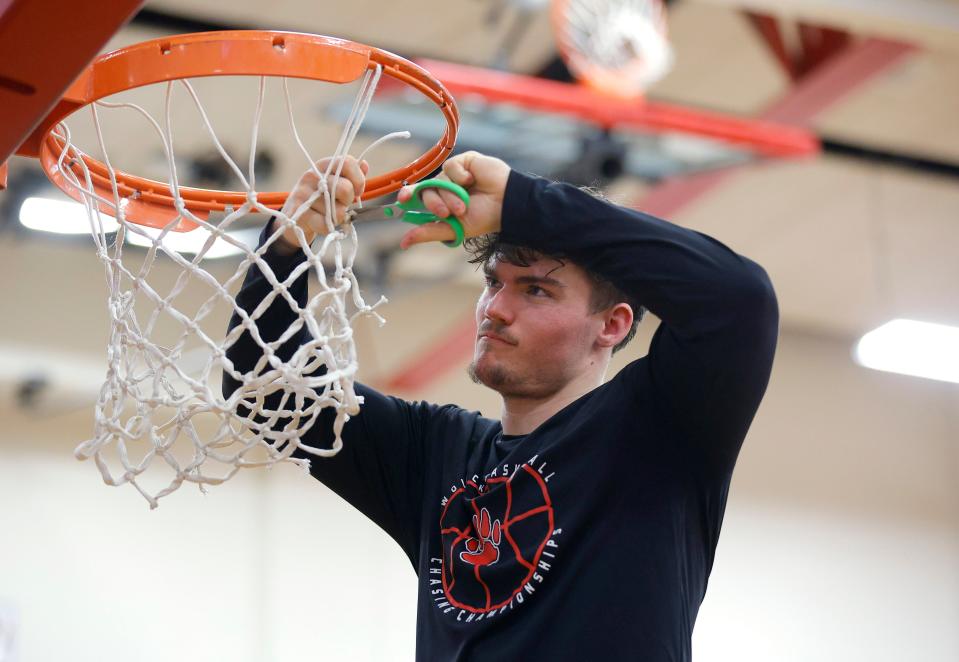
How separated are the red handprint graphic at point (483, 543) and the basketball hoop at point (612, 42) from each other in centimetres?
316

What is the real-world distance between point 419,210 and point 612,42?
332 cm

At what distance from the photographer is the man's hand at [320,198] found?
1954mm

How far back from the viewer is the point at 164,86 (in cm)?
197

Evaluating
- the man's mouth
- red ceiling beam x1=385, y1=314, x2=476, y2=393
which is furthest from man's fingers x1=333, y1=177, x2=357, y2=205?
red ceiling beam x1=385, y1=314, x2=476, y2=393

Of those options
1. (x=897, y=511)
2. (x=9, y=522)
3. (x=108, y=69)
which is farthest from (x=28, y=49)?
(x=897, y=511)

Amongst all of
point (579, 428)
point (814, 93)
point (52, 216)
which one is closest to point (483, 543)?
point (579, 428)

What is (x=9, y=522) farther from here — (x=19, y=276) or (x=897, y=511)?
(x=897, y=511)

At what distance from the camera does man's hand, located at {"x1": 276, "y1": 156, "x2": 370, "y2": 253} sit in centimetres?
195

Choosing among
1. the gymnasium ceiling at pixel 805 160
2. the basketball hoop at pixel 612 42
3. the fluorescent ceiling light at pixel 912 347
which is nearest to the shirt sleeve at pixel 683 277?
the gymnasium ceiling at pixel 805 160

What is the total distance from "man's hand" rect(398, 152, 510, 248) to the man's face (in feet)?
0.85

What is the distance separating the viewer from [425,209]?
185 cm

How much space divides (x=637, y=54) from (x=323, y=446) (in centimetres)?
327

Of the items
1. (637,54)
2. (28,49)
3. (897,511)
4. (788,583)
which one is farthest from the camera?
(897,511)

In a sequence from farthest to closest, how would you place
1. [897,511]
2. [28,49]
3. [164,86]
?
[897,511] → [164,86] → [28,49]
